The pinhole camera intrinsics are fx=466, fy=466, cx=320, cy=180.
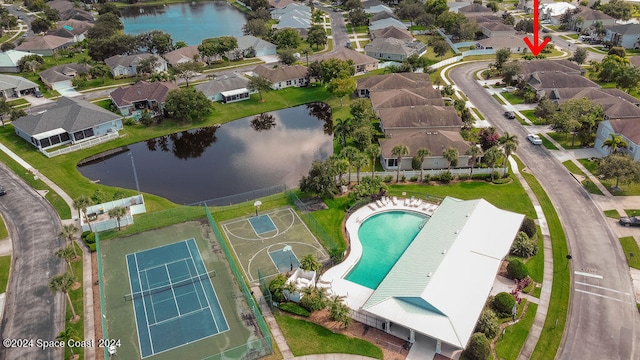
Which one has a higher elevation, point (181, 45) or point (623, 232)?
point (181, 45)

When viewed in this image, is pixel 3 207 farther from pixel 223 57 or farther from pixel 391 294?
pixel 223 57

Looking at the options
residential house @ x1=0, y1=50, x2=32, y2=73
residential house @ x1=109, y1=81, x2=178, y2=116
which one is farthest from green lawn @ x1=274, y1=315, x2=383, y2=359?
residential house @ x1=0, y1=50, x2=32, y2=73

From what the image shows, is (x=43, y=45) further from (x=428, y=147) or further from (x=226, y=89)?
(x=428, y=147)

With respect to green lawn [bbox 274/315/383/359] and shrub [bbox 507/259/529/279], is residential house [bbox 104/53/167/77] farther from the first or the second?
shrub [bbox 507/259/529/279]

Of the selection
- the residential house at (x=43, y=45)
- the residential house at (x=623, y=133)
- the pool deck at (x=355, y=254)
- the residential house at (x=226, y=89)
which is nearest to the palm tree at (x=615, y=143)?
the residential house at (x=623, y=133)

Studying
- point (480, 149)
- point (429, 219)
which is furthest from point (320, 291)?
point (480, 149)
